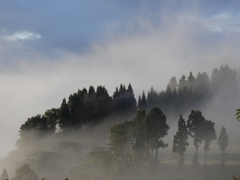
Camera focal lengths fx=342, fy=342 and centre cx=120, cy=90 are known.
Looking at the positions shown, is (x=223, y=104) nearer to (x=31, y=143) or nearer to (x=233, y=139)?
(x=233, y=139)

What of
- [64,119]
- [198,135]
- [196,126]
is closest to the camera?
[198,135]

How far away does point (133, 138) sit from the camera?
6919cm

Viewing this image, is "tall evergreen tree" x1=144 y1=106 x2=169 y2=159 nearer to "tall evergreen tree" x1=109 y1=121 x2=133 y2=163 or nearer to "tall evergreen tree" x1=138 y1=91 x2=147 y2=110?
"tall evergreen tree" x1=109 y1=121 x2=133 y2=163

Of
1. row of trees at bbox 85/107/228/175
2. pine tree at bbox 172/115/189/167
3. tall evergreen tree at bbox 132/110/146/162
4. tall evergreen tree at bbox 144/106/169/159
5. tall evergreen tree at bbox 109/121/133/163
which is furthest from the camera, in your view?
tall evergreen tree at bbox 109/121/133/163

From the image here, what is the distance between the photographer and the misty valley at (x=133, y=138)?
6397cm

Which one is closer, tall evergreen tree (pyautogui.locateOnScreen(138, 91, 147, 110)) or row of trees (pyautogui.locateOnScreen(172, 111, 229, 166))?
row of trees (pyautogui.locateOnScreen(172, 111, 229, 166))

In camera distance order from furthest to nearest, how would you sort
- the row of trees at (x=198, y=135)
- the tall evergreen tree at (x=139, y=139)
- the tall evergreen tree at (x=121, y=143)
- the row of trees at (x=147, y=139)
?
1. the tall evergreen tree at (x=121, y=143)
2. the tall evergreen tree at (x=139, y=139)
3. the row of trees at (x=147, y=139)
4. the row of trees at (x=198, y=135)

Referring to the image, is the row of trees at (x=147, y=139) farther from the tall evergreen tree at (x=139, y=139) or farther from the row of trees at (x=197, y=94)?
the row of trees at (x=197, y=94)

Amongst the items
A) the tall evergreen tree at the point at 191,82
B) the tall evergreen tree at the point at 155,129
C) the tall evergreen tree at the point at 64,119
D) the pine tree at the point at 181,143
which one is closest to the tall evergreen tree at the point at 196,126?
the pine tree at the point at 181,143

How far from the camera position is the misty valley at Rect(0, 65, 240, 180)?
2518 inches

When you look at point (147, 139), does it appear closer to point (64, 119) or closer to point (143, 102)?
point (64, 119)

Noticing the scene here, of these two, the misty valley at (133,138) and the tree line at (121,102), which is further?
the tree line at (121,102)

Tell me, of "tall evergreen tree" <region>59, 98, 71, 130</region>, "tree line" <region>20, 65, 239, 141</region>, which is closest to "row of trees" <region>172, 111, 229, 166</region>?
"tree line" <region>20, 65, 239, 141</region>

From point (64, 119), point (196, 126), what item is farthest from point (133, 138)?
point (64, 119)
